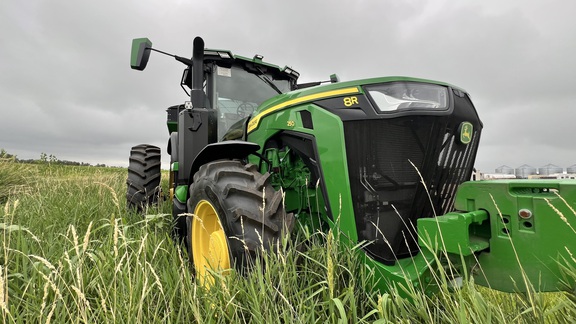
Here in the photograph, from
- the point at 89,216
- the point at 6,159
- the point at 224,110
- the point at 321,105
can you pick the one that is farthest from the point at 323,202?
the point at 6,159

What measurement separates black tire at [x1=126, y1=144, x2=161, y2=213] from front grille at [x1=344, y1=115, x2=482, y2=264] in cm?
342

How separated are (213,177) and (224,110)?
185 centimetres

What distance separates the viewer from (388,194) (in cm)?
182

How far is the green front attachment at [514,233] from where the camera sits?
126cm

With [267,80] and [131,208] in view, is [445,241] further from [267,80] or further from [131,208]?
[131,208]

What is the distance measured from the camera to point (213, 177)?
209cm

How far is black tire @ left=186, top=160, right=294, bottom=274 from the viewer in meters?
1.76

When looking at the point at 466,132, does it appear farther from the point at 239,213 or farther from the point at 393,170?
the point at 239,213

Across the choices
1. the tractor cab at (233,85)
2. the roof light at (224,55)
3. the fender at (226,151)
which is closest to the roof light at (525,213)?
the fender at (226,151)

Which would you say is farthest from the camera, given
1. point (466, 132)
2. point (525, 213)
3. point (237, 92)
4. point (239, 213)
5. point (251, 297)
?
point (237, 92)

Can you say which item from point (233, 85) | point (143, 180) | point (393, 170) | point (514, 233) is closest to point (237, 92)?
point (233, 85)

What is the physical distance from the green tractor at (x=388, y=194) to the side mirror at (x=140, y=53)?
1100mm

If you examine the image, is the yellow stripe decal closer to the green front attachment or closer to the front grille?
the front grille

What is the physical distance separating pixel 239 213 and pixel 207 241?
81 centimetres
